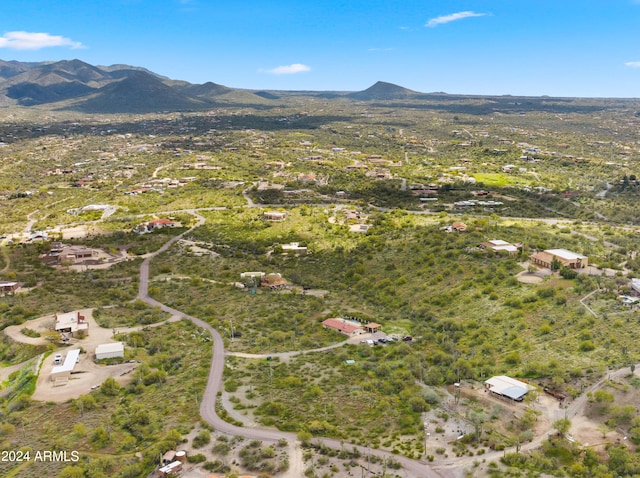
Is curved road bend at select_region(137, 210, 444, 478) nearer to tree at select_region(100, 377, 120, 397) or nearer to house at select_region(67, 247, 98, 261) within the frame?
tree at select_region(100, 377, 120, 397)

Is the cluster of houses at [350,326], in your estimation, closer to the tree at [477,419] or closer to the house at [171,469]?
the tree at [477,419]

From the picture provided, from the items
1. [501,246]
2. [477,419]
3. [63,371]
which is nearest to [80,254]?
[63,371]

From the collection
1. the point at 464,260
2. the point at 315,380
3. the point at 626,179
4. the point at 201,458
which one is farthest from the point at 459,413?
the point at 626,179

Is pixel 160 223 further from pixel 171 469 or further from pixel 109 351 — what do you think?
pixel 171 469

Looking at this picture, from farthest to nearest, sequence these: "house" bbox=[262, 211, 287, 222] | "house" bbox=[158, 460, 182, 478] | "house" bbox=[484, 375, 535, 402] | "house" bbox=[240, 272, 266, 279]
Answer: "house" bbox=[262, 211, 287, 222] < "house" bbox=[240, 272, 266, 279] < "house" bbox=[484, 375, 535, 402] < "house" bbox=[158, 460, 182, 478]

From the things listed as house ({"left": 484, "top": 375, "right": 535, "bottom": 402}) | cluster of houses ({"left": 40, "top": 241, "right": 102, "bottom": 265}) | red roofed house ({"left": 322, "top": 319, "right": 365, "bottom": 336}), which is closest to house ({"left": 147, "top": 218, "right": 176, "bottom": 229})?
cluster of houses ({"left": 40, "top": 241, "right": 102, "bottom": 265})

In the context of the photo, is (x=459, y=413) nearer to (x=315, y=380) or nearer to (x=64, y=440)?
(x=315, y=380)
